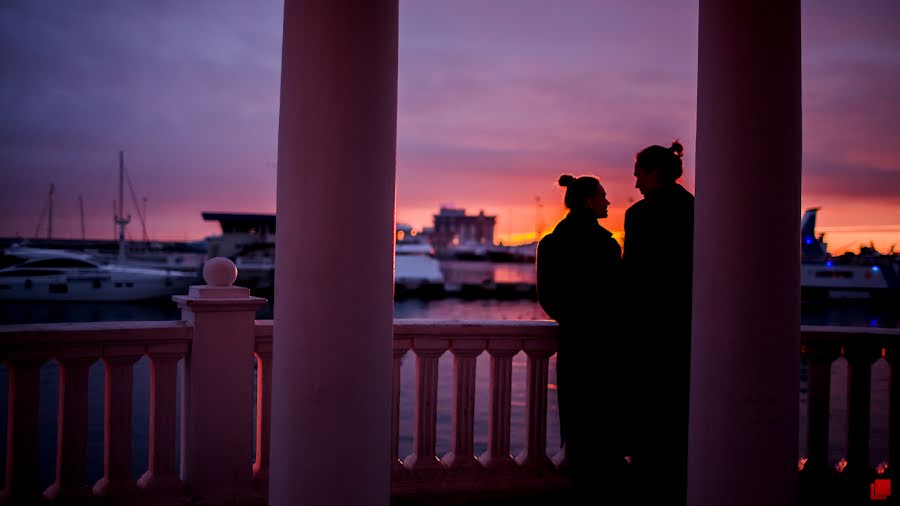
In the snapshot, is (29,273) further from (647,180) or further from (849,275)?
(849,275)

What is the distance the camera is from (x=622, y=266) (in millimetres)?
3105

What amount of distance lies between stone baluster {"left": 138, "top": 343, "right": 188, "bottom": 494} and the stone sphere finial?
0.35 m

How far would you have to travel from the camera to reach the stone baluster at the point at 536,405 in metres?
3.67

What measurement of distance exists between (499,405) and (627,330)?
3.18 ft

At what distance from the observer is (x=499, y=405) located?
3725 millimetres

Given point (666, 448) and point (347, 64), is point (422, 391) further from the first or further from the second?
point (347, 64)

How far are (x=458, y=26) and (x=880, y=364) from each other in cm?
1701

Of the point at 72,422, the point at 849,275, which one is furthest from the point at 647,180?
the point at 849,275

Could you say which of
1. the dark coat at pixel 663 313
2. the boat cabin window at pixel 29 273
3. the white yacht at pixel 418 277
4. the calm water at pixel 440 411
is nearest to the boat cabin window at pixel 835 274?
the white yacht at pixel 418 277

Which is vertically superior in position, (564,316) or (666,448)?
(564,316)

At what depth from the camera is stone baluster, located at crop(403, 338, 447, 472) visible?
361 cm

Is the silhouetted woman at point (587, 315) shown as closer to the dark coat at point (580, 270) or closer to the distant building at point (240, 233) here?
the dark coat at point (580, 270)

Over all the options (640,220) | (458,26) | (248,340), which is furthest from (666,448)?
(458,26)

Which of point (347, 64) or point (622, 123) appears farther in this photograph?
point (622, 123)
